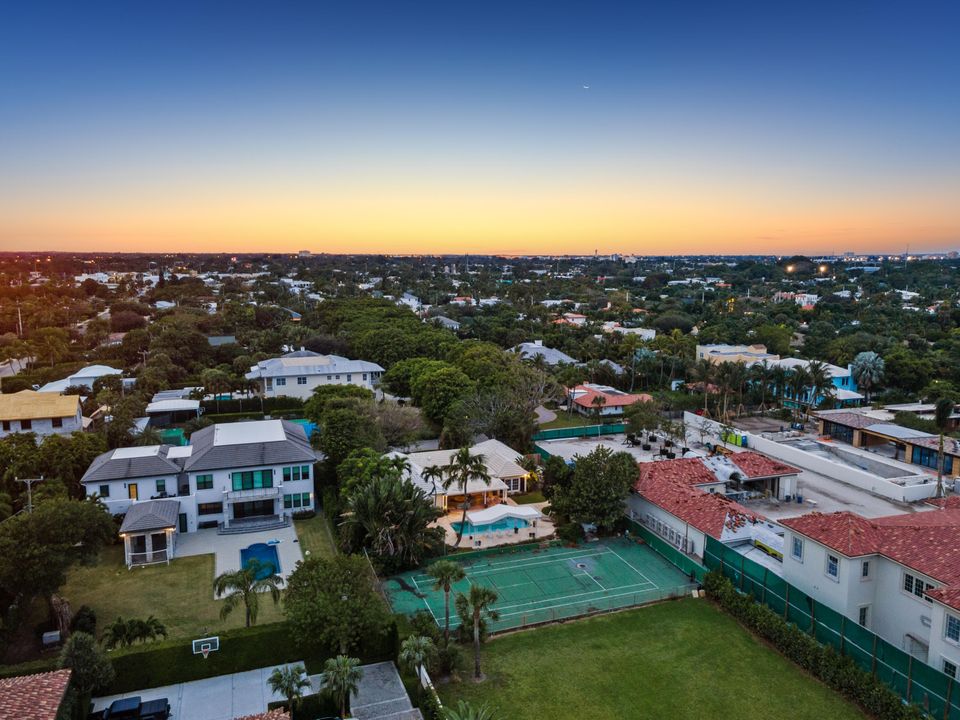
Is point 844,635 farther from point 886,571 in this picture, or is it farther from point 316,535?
point 316,535

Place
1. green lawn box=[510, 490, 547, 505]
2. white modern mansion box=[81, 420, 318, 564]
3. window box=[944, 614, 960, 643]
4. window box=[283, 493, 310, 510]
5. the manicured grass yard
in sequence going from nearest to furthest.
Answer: window box=[944, 614, 960, 643], the manicured grass yard, white modern mansion box=[81, 420, 318, 564], window box=[283, 493, 310, 510], green lawn box=[510, 490, 547, 505]

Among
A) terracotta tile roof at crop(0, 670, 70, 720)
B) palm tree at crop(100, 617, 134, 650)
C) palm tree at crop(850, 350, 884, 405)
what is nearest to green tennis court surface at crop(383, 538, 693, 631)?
palm tree at crop(100, 617, 134, 650)

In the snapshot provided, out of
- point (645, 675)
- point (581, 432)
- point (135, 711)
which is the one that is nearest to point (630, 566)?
point (645, 675)

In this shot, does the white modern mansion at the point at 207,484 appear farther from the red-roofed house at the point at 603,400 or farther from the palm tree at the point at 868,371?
the palm tree at the point at 868,371

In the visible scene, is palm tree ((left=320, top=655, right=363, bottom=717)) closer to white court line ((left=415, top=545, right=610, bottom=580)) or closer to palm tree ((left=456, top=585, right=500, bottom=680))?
palm tree ((left=456, top=585, right=500, bottom=680))

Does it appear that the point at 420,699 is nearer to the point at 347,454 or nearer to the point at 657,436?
the point at 347,454

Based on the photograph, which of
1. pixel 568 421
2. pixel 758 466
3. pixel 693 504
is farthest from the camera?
pixel 568 421
